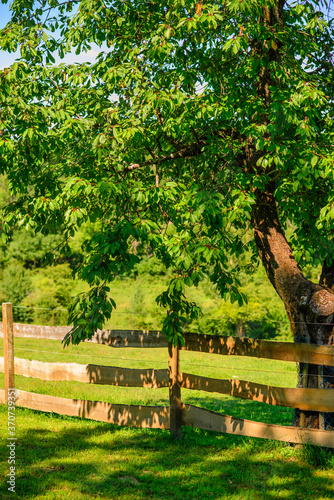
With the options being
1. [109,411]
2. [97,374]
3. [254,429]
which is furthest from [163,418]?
[254,429]

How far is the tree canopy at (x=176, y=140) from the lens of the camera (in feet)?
18.1

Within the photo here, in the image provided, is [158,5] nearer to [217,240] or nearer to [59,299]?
[217,240]

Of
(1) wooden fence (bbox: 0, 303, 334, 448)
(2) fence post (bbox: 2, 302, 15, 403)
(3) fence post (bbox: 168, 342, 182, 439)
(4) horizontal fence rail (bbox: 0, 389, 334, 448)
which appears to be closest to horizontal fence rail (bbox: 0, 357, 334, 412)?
(1) wooden fence (bbox: 0, 303, 334, 448)

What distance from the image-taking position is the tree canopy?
18.1 feet

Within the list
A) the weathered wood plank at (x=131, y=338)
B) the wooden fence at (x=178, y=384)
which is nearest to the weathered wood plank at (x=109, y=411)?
the wooden fence at (x=178, y=384)

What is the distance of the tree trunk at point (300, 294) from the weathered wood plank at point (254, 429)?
1.54 ft

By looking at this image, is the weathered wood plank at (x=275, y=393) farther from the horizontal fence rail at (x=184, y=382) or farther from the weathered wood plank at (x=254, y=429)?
the weathered wood plank at (x=254, y=429)

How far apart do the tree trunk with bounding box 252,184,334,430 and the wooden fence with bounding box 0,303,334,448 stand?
1.48 feet

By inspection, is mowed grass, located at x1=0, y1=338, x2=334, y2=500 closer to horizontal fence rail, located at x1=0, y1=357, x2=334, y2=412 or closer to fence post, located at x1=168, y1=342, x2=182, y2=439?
fence post, located at x1=168, y1=342, x2=182, y2=439

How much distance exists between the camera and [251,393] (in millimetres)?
6414

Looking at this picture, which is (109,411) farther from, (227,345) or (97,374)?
(227,345)

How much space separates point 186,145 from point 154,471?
4.98m

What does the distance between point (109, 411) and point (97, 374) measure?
60 centimetres

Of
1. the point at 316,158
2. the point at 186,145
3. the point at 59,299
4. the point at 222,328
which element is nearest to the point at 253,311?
the point at 222,328
